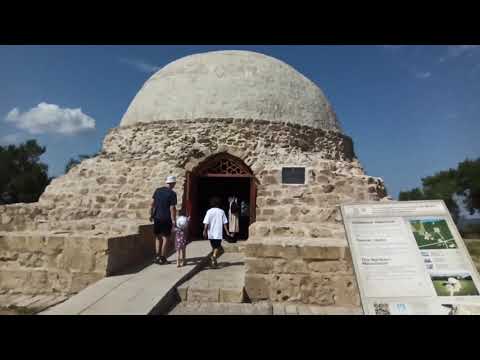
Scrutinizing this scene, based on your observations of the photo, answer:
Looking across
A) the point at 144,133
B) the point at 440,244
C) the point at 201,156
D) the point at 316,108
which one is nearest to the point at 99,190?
the point at 144,133

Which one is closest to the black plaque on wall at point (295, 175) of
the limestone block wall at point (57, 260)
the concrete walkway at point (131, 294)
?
the concrete walkway at point (131, 294)

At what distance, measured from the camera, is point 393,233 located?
2.56 metres

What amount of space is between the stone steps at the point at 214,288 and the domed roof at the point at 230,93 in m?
5.83

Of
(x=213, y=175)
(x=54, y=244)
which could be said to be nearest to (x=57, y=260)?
(x=54, y=244)

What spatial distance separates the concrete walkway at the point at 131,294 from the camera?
3179 millimetres

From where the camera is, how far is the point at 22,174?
73.3 ft

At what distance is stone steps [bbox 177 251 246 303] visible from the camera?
4.09 metres

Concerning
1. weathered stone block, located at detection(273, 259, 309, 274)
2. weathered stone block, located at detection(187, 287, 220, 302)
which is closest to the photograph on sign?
weathered stone block, located at detection(273, 259, 309, 274)

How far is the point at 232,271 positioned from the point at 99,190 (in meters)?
5.11

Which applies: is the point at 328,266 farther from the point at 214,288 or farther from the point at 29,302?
the point at 29,302

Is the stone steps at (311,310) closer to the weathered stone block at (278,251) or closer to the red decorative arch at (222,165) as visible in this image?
the weathered stone block at (278,251)

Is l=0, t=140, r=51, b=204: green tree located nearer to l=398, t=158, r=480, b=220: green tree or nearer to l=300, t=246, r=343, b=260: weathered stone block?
l=300, t=246, r=343, b=260: weathered stone block

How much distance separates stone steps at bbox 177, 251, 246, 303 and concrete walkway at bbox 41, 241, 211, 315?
0.46 ft
